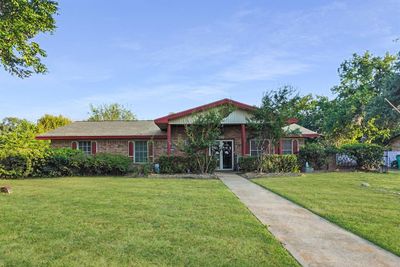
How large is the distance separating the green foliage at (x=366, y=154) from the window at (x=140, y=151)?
42.4 feet

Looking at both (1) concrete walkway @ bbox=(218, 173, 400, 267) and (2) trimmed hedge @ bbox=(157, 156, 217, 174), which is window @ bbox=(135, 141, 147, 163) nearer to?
(2) trimmed hedge @ bbox=(157, 156, 217, 174)

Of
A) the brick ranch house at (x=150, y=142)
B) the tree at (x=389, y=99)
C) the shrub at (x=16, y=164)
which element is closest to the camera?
the tree at (x=389, y=99)

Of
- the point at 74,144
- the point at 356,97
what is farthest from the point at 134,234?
the point at 356,97

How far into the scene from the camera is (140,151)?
70.5 ft

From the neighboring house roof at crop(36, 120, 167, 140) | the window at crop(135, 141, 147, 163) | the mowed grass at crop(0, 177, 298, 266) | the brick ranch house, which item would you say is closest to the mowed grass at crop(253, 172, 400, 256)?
the mowed grass at crop(0, 177, 298, 266)

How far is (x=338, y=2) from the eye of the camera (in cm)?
1320

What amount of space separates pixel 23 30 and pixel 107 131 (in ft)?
35.7

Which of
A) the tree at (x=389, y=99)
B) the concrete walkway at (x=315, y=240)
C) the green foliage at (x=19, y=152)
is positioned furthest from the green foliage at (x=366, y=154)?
the green foliage at (x=19, y=152)

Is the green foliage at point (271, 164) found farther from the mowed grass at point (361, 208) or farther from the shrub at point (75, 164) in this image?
the shrub at point (75, 164)

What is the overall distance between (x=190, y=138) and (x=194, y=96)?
11.7 m

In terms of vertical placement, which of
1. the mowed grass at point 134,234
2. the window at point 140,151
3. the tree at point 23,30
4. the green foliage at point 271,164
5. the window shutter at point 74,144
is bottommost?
the mowed grass at point 134,234

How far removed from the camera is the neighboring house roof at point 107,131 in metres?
21.1

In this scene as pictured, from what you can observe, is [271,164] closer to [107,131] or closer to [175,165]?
[175,165]

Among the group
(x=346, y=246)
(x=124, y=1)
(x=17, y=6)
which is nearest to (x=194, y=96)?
(x=124, y=1)
